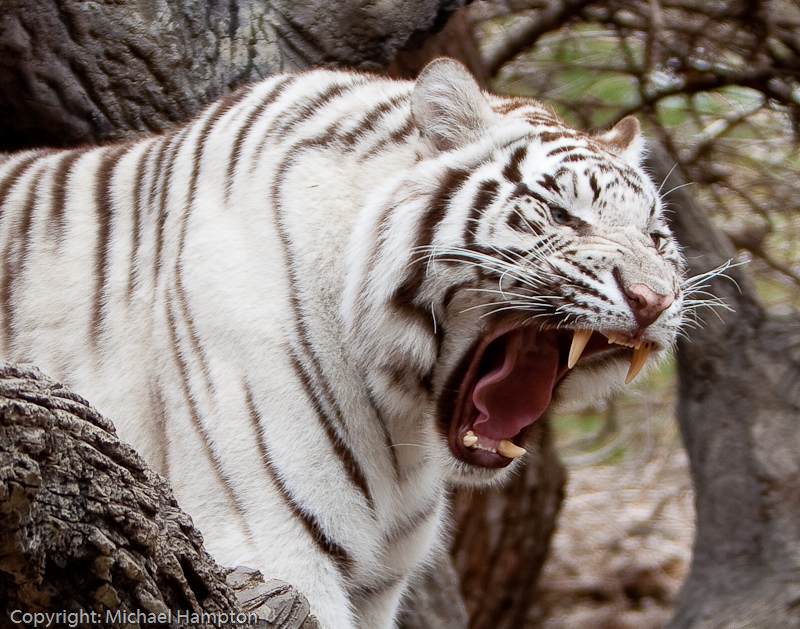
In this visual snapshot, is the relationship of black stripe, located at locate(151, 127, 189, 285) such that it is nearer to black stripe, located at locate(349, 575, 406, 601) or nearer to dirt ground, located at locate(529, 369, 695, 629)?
black stripe, located at locate(349, 575, 406, 601)

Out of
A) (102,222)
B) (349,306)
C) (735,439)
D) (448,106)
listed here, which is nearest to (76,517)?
(349,306)

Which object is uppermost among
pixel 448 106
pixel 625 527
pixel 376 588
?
pixel 448 106

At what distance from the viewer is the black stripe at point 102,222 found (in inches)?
72.7

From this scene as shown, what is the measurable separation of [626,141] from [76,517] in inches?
57.2

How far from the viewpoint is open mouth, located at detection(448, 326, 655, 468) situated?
1.68 metres

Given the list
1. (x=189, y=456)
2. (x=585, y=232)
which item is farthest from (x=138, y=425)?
(x=585, y=232)

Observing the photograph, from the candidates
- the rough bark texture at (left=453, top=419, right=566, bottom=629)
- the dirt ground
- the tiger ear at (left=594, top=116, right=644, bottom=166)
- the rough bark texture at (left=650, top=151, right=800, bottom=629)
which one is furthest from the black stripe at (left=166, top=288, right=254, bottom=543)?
the dirt ground

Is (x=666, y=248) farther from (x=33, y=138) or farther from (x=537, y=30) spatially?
(x=537, y=30)

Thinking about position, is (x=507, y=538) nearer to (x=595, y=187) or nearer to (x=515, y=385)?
(x=515, y=385)

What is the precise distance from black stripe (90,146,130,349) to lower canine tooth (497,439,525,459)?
87cm

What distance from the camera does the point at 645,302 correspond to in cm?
144

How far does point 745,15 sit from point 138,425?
9.77 feet

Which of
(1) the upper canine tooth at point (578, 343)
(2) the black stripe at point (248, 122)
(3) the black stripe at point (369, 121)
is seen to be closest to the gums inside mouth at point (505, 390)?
(1) the upper canine tooth at point (578, 343)

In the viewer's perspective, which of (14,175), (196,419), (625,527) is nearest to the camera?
(196,419)
